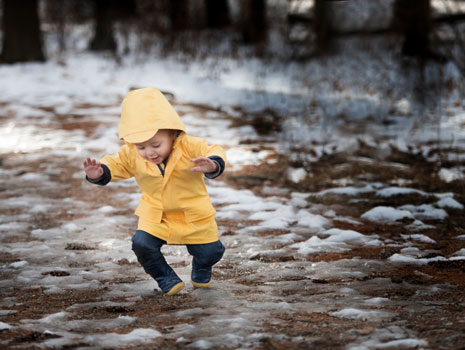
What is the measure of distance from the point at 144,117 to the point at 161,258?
883 mm

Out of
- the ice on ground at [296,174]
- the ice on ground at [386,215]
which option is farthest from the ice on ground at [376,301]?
the ice on ground at [296,174]

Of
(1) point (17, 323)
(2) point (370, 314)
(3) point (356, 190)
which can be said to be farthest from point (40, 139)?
(2) point (370, 314)

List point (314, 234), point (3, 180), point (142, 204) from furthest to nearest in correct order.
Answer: point (3, 180), point (314, 234), point (142, 204)

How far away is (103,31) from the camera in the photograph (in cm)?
1961

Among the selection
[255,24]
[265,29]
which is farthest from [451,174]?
[265,29]

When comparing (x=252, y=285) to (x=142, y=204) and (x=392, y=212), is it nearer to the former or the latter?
(x=142, y=204)

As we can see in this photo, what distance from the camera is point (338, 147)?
8453mm

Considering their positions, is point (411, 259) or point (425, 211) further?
point (425, 211)

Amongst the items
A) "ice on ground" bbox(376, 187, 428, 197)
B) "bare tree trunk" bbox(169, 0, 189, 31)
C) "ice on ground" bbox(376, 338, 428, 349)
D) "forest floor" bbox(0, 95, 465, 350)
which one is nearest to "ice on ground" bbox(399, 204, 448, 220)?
"forest floor" bbox(0, 95, 465, 350)

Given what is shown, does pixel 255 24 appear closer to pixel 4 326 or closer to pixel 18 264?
pixel 18 264

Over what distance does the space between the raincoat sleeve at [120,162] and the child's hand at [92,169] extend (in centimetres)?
10

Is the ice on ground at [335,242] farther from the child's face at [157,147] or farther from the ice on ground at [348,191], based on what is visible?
the child's face at [157,147]

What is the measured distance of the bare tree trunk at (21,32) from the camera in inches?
640

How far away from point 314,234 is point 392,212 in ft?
2.88
